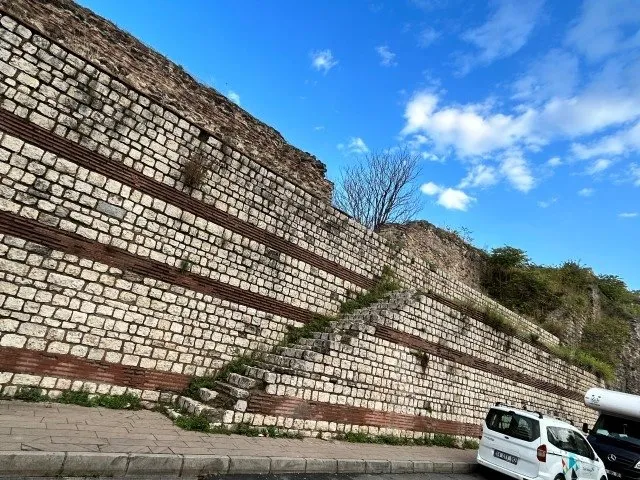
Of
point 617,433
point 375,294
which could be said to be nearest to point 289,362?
point 375,294

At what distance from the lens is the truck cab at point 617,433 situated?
995 cm

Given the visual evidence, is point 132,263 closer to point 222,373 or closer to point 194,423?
point 222,373

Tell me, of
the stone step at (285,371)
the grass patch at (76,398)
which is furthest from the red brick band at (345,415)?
the grass patch at (76,398)

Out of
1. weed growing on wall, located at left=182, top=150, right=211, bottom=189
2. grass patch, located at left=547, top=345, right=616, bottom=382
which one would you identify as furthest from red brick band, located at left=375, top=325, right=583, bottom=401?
weed growing on wall, located at left=182, top=150, right=211, bottom=189

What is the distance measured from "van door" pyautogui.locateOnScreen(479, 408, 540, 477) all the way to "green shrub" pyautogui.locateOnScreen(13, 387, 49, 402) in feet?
27.4

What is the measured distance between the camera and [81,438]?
4832 millimetres

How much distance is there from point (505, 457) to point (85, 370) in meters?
8.05

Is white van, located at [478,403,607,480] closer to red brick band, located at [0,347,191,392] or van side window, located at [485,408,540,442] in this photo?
van side window, located at [485,408,540,442]

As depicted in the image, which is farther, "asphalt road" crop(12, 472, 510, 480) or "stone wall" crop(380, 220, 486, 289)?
"stone wall" crop(380, 220, 486, 289)

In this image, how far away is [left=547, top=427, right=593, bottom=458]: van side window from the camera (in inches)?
318

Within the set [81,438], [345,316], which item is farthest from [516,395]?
[81,438]

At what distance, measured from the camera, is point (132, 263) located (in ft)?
23.8

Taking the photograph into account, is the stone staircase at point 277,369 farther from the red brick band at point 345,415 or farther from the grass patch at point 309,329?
the red brick band at point 345,415

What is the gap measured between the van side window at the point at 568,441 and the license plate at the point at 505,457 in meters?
0.79
